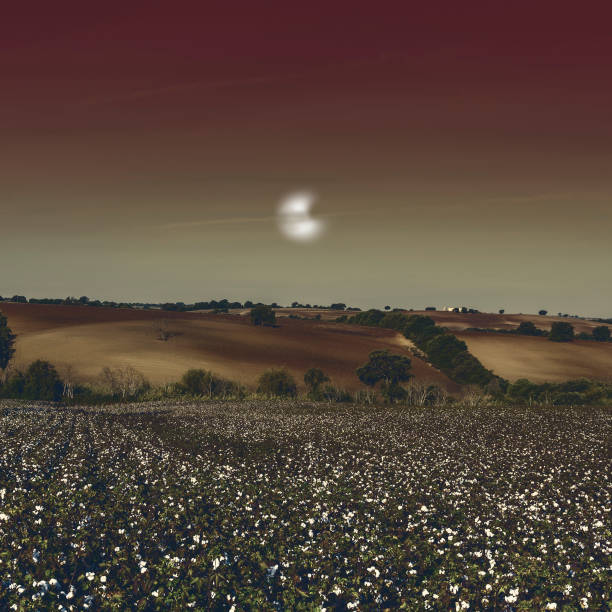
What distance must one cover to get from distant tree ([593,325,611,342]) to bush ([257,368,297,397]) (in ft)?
380

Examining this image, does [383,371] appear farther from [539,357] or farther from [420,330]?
[420,330]

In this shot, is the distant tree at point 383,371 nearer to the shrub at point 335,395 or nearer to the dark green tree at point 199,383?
the shrub at point 335,395

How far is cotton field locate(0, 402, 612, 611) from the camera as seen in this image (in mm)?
8969

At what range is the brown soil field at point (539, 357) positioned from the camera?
98.4 metres

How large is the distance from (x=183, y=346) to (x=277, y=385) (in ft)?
114

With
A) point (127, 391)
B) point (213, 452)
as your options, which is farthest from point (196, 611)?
point (127, 391)

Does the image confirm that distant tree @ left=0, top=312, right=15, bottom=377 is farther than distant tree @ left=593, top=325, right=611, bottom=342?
No

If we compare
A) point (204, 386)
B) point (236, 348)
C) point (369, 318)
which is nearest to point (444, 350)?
point (236, 348)

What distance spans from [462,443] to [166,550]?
18.1 m

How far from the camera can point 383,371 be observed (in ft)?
277

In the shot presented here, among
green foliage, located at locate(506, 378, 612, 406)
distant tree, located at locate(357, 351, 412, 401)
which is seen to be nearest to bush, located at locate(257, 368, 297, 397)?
distant tree, located at locate(357, 351, 412, 401)

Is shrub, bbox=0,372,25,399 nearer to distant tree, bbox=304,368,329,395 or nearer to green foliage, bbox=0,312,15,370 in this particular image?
green foliage, bbox=0,312,15,370

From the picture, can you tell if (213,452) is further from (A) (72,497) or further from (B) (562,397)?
(B) (562,397)

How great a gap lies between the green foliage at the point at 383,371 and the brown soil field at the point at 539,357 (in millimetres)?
24779
